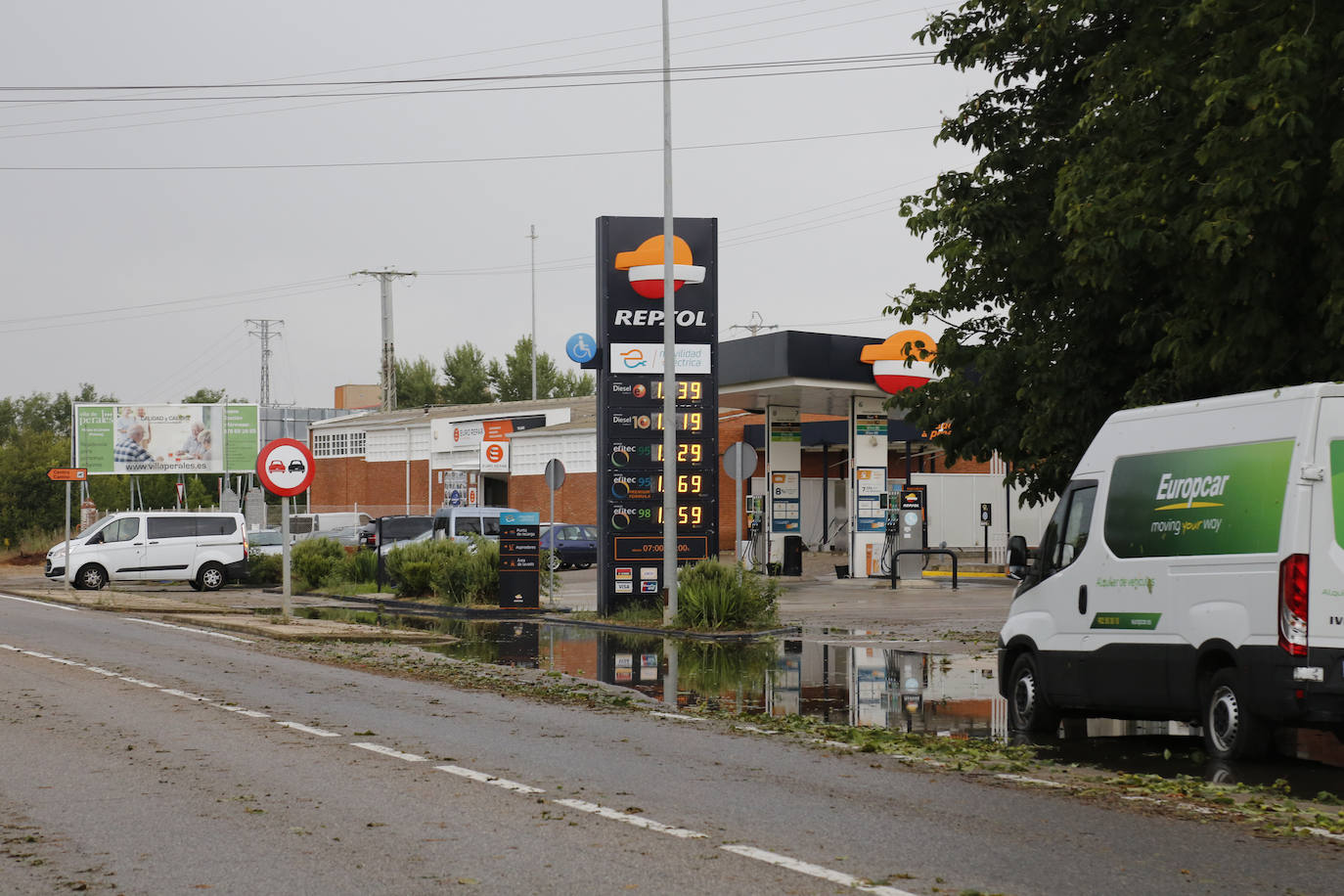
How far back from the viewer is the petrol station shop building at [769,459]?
116 feet

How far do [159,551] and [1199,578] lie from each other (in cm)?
3091

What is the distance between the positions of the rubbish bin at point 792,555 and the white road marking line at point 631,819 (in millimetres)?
29498

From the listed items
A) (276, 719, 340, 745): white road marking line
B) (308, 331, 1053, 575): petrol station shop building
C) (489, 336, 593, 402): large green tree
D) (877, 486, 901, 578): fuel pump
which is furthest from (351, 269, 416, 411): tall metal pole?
(276, 719, 340, 745): white road marking line

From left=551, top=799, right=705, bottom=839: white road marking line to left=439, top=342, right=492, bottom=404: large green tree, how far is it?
335 ft

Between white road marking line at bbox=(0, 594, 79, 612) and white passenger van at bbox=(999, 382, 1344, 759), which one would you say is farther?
white road marking line at bbox=(0, 594, 79, 612)

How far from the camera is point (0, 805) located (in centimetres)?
825

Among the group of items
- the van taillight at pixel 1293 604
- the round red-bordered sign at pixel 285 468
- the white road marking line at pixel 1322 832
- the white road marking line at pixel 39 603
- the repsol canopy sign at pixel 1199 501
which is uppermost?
the round red-bordered sign at pixel 285 468

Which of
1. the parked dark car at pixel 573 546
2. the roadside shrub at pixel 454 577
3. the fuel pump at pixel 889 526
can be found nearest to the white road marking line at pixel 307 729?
the roadside shrub at pixel 454 577

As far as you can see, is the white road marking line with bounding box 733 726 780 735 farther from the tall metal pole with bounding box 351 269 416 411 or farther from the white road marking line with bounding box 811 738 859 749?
the tall metal pole with bounding box 351 269 416 411

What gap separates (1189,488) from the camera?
10336 mm

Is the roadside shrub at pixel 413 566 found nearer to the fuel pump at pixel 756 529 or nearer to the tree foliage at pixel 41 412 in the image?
the fuel pump at pixel 756 529

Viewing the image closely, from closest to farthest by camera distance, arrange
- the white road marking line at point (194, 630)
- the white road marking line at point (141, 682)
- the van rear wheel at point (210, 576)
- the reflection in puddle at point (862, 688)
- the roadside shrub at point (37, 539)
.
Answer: the reflection in puddle at point (862, 688) → the white road marking line at point (141, 682) → the white road marking line at point (194, 630) → the van rear wheel at point (210, 576) → the roadside shrub at point (37, 539)

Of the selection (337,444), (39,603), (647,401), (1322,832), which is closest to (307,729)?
(1322,832)

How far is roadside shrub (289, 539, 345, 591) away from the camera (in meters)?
34.9
